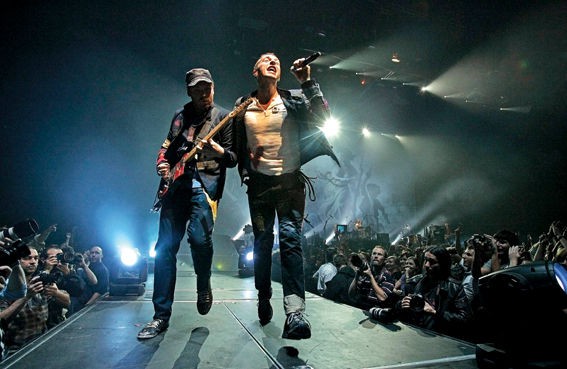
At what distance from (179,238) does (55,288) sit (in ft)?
11.1

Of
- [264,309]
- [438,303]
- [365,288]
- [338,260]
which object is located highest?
[264,309]

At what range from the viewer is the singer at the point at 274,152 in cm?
214

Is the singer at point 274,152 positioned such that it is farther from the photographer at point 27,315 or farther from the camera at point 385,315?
the photographer at point 27,315

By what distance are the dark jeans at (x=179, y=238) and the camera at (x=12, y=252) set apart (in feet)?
2.55

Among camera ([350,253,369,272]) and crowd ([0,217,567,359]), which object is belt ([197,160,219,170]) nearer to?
crowd ([0,217,567,359])

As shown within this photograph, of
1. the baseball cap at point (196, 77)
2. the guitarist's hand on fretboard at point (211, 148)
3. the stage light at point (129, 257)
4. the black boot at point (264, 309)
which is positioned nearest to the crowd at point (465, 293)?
the black boot at point (264, 309)

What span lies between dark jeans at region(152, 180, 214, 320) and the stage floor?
26 cm

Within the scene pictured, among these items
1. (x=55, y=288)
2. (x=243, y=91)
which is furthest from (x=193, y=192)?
(x=243, y=91)

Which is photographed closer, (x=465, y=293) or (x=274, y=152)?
(x=274, y=152)

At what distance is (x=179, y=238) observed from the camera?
7.55 ft

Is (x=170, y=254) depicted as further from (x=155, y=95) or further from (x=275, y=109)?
(x=155, y=95)

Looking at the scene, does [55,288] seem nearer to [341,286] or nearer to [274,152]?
[274,152]

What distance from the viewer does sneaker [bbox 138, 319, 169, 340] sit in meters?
1.89

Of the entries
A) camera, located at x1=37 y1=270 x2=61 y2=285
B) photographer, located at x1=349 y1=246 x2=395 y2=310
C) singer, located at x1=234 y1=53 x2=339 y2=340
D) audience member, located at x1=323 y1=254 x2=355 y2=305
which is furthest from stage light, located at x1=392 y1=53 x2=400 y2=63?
camera, located at x1=37 y1=270 x2=61 y2=285
